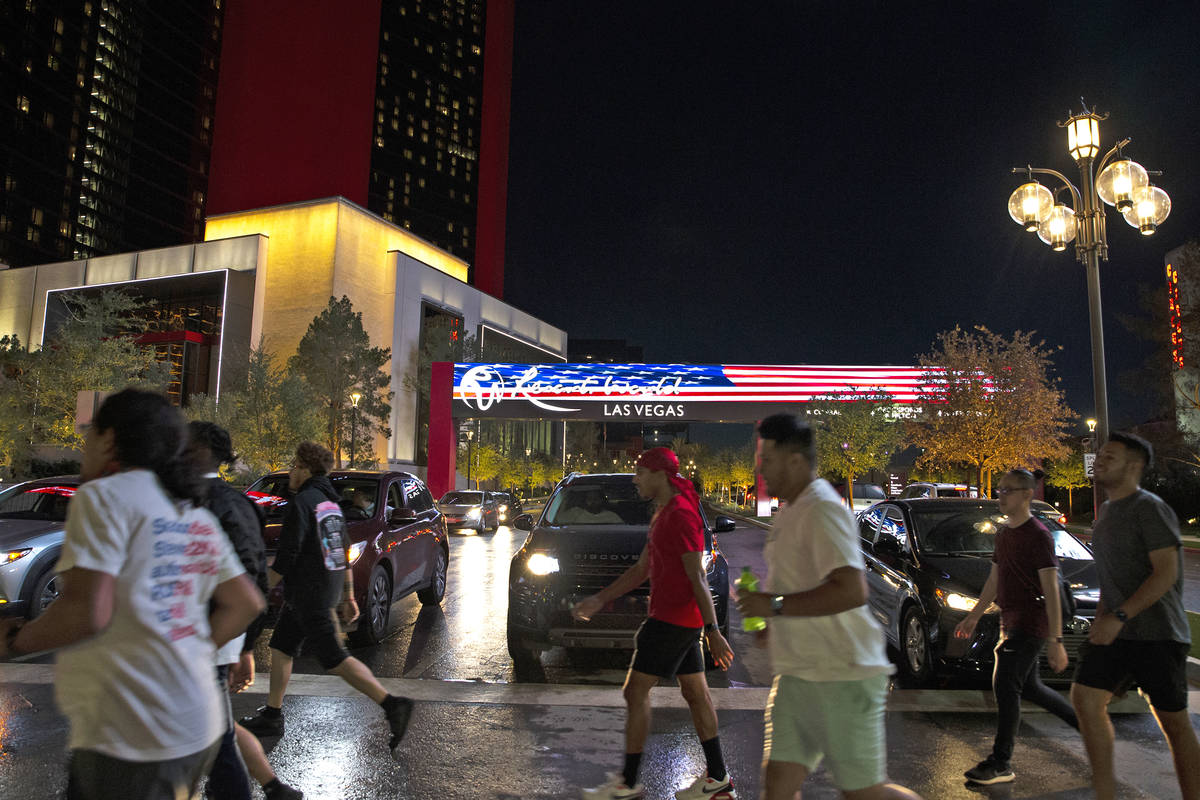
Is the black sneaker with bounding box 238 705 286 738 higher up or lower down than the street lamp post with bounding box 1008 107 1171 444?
lower down

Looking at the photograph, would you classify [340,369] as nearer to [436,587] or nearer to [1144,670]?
[436,587]

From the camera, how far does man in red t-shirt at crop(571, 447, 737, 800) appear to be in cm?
382

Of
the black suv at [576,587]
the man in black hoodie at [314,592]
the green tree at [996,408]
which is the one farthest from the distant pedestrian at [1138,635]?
the green tree at [996,408]

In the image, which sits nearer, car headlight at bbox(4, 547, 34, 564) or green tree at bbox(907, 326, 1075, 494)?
car headlight at bbox(4, 547, 34, 564)

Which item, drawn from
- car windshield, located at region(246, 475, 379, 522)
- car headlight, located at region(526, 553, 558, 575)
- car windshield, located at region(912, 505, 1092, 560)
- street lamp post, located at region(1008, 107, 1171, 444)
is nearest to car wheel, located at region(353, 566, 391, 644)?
car windshield, located at region(246, 475, 379, 522)

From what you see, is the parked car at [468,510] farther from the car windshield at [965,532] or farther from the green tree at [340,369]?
the car windshield at [965,532]

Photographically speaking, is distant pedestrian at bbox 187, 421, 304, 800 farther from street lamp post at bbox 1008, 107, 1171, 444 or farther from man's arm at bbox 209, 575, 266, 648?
street lamp post at bbox 1008, 107, 1171, 444

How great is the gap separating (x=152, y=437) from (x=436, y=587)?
30.1 ft

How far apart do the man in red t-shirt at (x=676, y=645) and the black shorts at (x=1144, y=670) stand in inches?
63.9

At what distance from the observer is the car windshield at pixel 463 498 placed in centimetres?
2971

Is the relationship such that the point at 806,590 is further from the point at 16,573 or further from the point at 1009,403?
the point at 1009,403

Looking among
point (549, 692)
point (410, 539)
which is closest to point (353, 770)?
point (549, 692)

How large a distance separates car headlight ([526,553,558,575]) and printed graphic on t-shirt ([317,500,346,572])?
2.09 m

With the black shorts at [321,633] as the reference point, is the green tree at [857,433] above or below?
above
